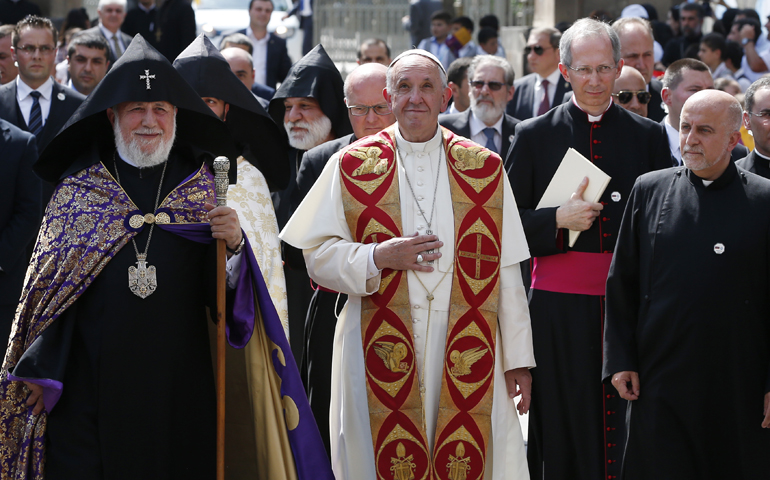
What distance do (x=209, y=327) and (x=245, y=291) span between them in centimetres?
28

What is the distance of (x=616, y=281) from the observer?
16.0 ft

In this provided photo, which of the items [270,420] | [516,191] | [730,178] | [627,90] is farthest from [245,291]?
[627,90]

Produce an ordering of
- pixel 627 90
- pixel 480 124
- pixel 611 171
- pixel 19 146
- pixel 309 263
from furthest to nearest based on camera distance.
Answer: pixel 480 124 → pixel 627 90 → pixel 19 146 → pixel 611 171 → pixel 309 263

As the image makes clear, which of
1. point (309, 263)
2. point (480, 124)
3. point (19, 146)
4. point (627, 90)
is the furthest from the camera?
point (480, 124)

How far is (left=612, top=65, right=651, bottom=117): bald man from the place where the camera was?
697 centimetres

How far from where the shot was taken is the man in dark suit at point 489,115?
806 cm

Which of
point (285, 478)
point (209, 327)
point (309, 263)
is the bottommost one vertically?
point (285, 478)

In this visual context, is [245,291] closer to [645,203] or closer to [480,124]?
[645,203]

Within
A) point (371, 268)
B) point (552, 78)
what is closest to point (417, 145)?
point (371, 268)

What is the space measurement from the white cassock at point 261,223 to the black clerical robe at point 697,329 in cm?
204

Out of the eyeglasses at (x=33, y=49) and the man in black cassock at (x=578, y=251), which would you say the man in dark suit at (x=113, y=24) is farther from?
the man in black cassock at (x=578, y=251)

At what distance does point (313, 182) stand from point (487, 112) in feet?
8.39

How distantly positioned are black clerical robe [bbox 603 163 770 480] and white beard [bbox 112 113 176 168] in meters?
2.21

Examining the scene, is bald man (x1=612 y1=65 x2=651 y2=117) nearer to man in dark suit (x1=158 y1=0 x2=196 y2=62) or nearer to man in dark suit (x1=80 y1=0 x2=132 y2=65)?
man in dark suit (x1=158 y1=0 x2=196 y2=62)
